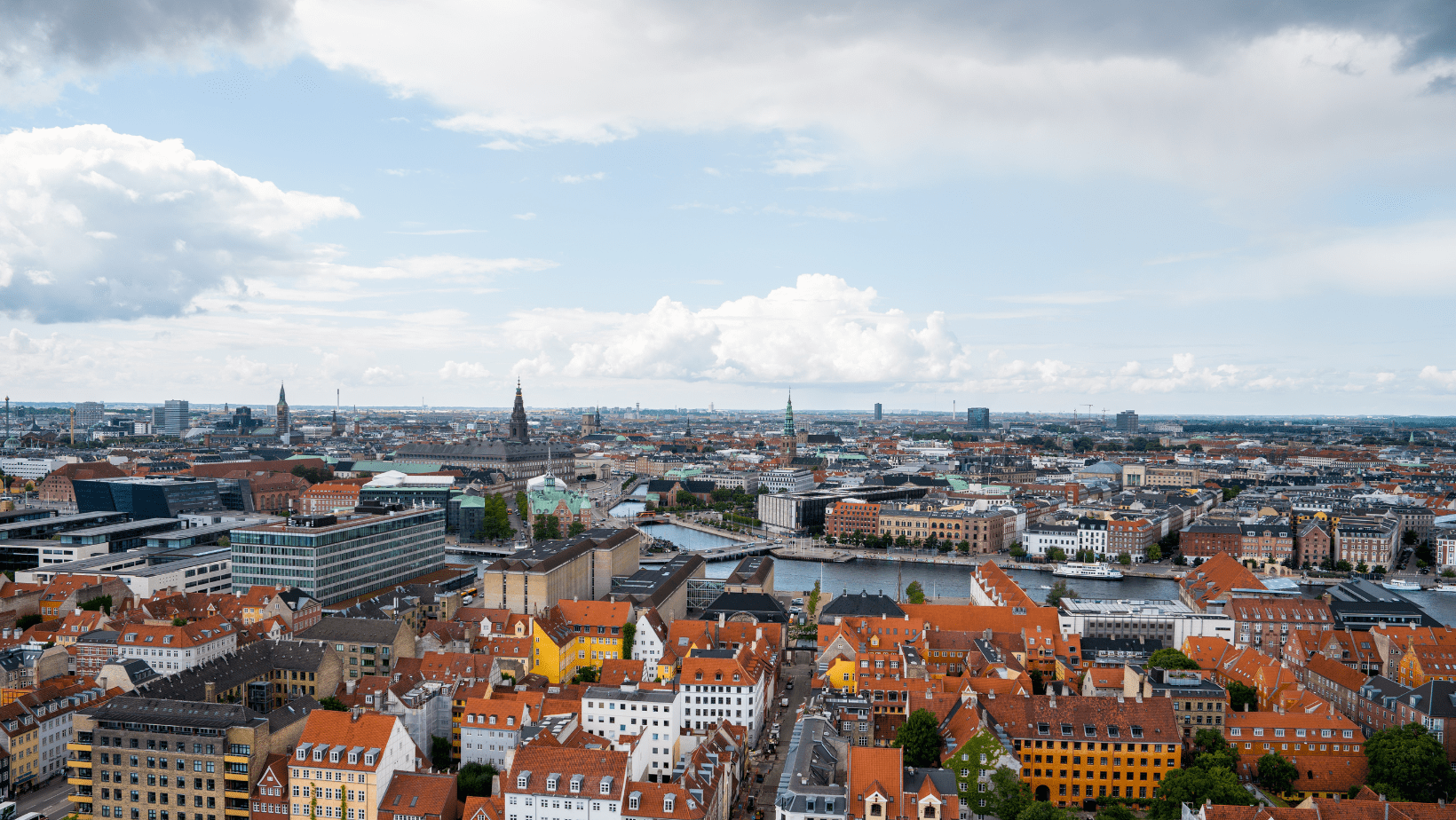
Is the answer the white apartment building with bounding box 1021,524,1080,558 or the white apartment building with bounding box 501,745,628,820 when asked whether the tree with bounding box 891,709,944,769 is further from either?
the white apartment building with bounding box 1021,524,1080,558

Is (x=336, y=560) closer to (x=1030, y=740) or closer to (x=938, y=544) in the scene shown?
(x=1030, y=740)

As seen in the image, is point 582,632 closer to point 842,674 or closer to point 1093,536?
point 842,674

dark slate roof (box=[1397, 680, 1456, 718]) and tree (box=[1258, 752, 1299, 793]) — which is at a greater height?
dark slate roof (box=[1397, 680, 1456, 718])

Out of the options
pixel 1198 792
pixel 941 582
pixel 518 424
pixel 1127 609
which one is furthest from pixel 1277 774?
pixel 518 424

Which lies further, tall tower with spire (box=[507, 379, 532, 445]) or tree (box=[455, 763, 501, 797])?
tall tower with spire (box=[507, 379, 532, 445])

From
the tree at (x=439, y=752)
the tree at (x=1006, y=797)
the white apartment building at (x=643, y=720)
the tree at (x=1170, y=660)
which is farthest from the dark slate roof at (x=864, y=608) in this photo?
the tree at (x=439, y=752)

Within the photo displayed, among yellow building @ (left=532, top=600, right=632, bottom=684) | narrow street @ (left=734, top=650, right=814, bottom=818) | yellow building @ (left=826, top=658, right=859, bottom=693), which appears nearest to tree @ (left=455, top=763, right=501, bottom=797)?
narrow street @ (left=734, top=650, right=814, bottom=818)
